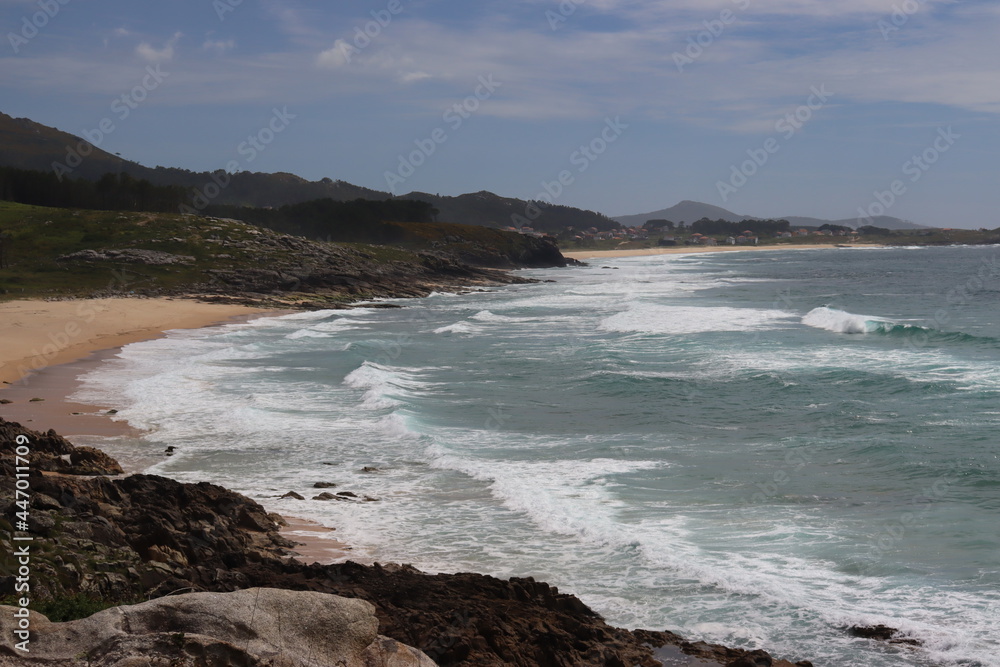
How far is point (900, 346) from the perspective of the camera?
32.1 metres

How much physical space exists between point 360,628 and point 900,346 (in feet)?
98.4

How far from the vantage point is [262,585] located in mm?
8945

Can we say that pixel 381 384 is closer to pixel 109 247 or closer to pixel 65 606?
pixel 65 606

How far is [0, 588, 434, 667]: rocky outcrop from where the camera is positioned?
545cm

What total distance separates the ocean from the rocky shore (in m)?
0.91

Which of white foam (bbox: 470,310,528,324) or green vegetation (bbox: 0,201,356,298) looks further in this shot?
green vegetation (bbox: 0,201,356,298)

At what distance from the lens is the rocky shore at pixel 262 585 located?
7652 mm

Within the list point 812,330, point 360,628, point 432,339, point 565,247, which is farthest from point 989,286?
point 565,247

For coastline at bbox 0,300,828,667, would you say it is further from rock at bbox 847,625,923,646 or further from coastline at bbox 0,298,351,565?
rock at bbox 847,625,923,646

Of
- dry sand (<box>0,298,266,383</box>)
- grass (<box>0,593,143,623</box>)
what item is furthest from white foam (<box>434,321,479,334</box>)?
grass (<box>0,593,143,623</box>)

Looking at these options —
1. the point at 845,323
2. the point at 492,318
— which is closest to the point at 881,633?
the point at 845,323

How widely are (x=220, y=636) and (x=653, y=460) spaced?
11443 mm

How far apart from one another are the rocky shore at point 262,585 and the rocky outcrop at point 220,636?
0.04m

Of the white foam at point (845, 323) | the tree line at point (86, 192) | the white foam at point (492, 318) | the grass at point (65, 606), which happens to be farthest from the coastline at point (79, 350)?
the tree line at point (86, 192)
